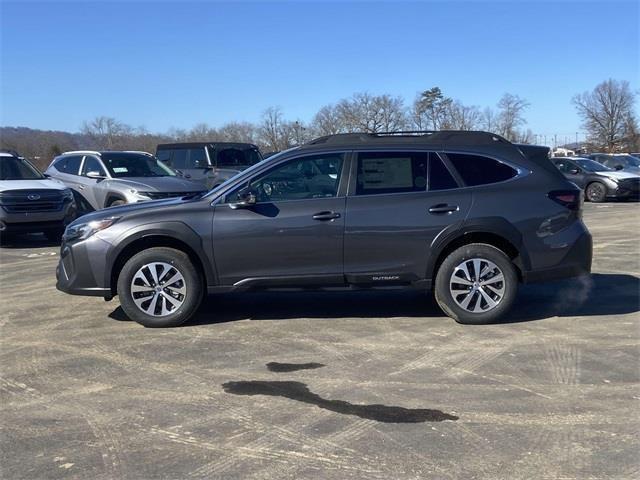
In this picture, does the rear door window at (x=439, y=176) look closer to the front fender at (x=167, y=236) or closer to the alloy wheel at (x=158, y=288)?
the front fender at (x=167, y=236)

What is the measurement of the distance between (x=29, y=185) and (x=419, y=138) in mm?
9246

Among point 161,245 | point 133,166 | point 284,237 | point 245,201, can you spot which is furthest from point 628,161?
point 161,245

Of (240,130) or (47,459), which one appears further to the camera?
(240,130)

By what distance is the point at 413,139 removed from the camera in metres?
6.53

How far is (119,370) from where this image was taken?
16.8ft

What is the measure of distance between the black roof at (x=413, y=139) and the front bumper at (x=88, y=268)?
2275 mm

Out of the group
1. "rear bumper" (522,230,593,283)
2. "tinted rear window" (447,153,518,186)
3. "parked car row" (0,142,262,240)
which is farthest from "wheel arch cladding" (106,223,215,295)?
"parked car row" (0,142,262,240)

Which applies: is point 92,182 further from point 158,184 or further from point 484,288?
point 484,288

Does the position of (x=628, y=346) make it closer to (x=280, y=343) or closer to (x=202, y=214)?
(x=280, y=343)

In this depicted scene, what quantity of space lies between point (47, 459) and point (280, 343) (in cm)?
243

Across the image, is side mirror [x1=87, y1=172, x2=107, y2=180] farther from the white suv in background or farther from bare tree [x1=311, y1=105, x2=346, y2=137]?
bare tree [x1=311, y1=105, x2=346, y2=137]

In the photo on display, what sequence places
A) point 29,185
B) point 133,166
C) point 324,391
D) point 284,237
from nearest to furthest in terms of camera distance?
point 324,391 < point 284,237 < point 29,185 < point 133,166

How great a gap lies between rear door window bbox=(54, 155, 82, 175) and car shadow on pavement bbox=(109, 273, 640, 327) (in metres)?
8.32

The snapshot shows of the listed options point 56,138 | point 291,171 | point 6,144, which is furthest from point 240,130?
point 291,171
